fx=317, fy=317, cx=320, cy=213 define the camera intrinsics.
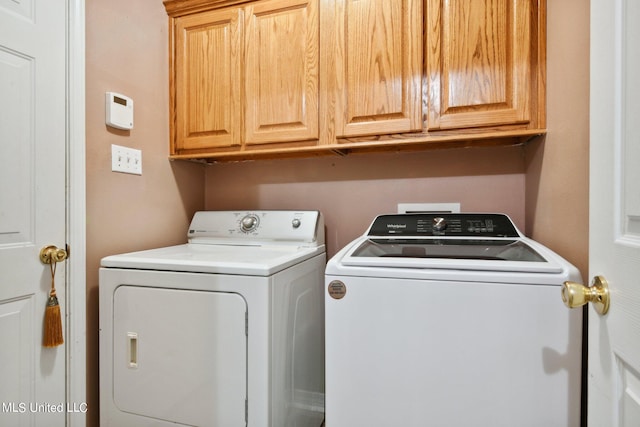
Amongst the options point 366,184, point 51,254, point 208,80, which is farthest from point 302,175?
point 51,254

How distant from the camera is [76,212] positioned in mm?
1237

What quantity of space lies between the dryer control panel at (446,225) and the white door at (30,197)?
1.30 metres

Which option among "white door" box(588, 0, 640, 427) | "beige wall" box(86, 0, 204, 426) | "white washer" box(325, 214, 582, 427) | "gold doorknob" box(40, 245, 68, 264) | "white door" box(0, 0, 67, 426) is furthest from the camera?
"beige wall" box(86, 0, 204, 426)

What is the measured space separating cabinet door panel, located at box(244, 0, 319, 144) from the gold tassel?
104 cm

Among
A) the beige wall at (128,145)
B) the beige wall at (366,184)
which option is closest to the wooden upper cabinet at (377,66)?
the beige wall at (366,184)

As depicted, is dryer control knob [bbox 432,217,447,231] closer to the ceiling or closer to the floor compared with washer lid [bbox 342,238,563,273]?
closer to the ceiling

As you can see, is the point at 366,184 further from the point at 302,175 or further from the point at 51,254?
the point at 51,254

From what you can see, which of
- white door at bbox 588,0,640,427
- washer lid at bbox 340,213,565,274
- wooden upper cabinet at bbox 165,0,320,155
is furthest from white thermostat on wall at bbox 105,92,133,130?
white door at bbox 588,0,640,427

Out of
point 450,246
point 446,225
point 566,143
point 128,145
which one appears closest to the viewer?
point 566,143

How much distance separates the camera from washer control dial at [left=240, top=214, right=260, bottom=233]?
1676 millimetres

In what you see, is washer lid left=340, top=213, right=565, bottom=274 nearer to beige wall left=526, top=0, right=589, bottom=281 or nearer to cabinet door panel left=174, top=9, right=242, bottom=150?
beige wall left=526, top=0, right=589, bottom=281

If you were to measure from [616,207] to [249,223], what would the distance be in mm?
1441

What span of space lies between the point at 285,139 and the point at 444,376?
1.19 metres

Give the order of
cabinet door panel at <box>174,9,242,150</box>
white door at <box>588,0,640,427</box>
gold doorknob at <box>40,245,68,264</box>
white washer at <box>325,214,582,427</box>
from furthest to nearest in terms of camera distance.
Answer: cabinet door panel at <box>174,9,242,150</box>
gold doorknob at <box>40,245,68,264</box>
white washer at <box>325,214,582,427</box>
white door at <box>588,0,640,427</box>
